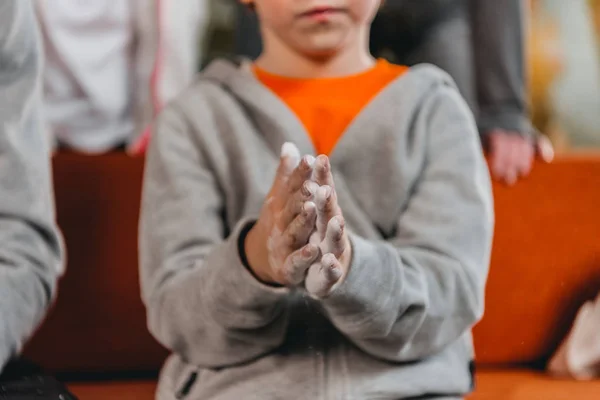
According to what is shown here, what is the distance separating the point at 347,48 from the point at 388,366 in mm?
353

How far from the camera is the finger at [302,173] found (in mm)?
612

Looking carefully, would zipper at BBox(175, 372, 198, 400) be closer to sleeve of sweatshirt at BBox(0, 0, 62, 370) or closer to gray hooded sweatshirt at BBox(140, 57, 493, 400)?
gray hooded sweatshirt at BBox(140, 57, 493, 400)

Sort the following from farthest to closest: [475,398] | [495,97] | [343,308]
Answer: [495,97] → [475,398] → [343,308]

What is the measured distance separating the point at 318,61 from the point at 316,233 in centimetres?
33

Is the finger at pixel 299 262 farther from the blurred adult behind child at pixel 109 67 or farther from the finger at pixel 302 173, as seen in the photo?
the blurred adult behind child at pixel 109 67

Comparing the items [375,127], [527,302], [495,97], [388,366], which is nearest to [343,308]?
[388,366]

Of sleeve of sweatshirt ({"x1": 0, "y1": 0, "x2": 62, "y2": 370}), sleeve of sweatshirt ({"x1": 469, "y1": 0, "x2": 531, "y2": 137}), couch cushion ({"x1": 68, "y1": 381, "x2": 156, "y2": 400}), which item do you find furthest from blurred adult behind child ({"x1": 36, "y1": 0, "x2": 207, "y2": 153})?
sleeve of sweatshirt ({"x1": 469, "y1": 0, "x2": 531, "y2": 137})

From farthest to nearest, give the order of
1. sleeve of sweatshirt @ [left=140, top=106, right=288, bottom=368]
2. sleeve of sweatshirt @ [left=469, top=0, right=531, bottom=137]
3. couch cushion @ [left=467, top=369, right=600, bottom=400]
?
sleeve of sweatshirt @ [left=469, top=0, right=531, bottom=137] → couch cushion @ [left=467, top=369, right=600, bottom=400] → sleeve of sweatshirt @ [left=140, top=106, right=288, bottom=368]

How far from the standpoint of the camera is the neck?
91cm

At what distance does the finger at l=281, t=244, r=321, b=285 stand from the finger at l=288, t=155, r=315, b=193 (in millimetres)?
47

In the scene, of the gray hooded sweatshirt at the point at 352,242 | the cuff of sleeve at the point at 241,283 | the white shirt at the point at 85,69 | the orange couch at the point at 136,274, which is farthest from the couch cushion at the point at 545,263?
the white shirt at the point at 85,69

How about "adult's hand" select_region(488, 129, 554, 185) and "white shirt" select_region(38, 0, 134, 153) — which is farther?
"white shirt" select_region(38, 0, 134, 153)

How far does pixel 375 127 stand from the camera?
86 centimetres

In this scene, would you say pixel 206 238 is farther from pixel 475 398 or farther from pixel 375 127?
pixel 475 398
